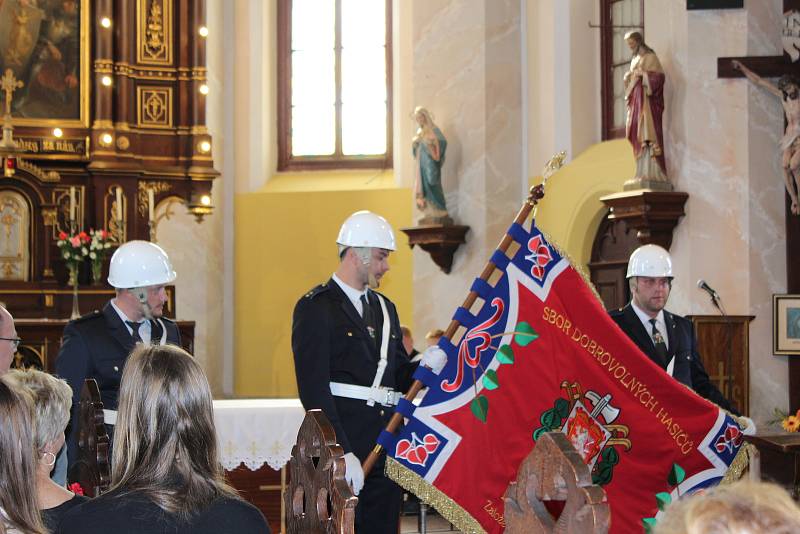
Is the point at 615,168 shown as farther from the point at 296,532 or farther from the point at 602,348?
the point at 296,532

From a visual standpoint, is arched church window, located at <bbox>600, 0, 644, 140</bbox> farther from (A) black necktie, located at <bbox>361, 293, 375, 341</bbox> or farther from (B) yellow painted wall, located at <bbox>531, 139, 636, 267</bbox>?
(A) black necktie, located at <bbox>361, 293, 375, 341</bbox>

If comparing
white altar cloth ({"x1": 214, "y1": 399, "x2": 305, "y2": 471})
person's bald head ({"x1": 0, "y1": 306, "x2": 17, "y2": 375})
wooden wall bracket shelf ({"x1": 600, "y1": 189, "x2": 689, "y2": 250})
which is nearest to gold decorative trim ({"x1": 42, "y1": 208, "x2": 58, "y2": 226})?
white altar cloth ({"x1": 214, "y1": 399, "x2": 305, "y2": 471})

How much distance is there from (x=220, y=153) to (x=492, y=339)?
33.7 feet

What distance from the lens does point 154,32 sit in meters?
13.9

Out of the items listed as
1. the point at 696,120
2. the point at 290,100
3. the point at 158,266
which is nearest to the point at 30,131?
the point at 290,100

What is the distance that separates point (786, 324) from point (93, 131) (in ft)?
25.5

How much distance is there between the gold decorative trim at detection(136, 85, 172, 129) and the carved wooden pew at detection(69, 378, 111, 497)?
9213mm

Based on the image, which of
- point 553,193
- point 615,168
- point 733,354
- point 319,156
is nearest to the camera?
point 733,354

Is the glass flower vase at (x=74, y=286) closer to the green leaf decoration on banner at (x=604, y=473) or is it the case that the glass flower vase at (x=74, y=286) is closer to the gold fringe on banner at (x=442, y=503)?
the gold fringe on banner at (x=442, y=503)

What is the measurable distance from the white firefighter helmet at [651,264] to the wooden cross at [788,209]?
3.70m

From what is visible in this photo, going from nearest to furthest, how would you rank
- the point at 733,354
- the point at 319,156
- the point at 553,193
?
the point at 733,354
the point at 553,193
the point at 319,156

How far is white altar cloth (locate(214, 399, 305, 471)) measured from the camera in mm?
8008

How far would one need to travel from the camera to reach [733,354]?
389 inches

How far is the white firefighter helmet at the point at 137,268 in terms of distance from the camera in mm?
5766
